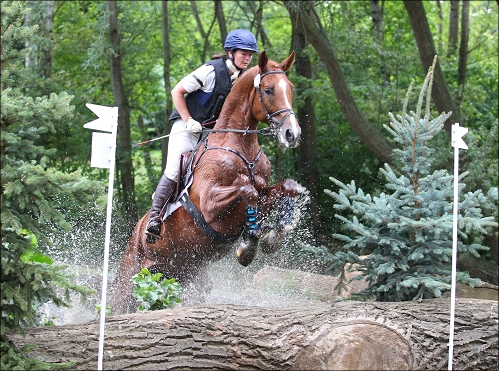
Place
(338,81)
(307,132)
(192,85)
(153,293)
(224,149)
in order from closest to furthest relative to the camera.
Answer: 1. (153,293)
2. (224,149)
3. (192,85)
4. (338,81)
5. (307,132)

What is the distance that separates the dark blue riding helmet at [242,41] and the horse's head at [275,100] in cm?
32

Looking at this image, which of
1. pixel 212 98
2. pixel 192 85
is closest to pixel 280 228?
pixel 212 98

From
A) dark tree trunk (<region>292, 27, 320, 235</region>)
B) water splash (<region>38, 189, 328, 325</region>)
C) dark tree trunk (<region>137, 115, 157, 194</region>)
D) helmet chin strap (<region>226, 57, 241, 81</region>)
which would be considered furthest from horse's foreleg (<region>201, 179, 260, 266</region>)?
dark tree trunk (<region>137, 115, 157, 194</region>)

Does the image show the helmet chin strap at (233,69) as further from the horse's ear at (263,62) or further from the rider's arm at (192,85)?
the horse's ear at (263,62)

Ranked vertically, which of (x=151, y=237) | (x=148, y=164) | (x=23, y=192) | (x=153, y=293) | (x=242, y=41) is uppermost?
(x=242, y=41)

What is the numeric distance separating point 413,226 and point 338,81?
15.7 feet

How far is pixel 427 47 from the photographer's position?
1039 cm

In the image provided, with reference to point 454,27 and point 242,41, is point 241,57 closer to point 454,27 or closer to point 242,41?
point 242,41

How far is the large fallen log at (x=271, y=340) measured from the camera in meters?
Result: 4.64

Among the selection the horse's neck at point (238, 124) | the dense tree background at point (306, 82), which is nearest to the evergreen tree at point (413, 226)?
the horse's neck at point (238, 124)

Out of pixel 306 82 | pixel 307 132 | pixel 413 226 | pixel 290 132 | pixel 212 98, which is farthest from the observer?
pixel 307 132

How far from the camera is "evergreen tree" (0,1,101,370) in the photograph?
4348mm

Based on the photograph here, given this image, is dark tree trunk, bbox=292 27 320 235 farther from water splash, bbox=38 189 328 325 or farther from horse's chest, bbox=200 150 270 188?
horse's chest, bbox=200 150 270 188

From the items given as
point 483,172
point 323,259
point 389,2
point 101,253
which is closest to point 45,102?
point 323,259
